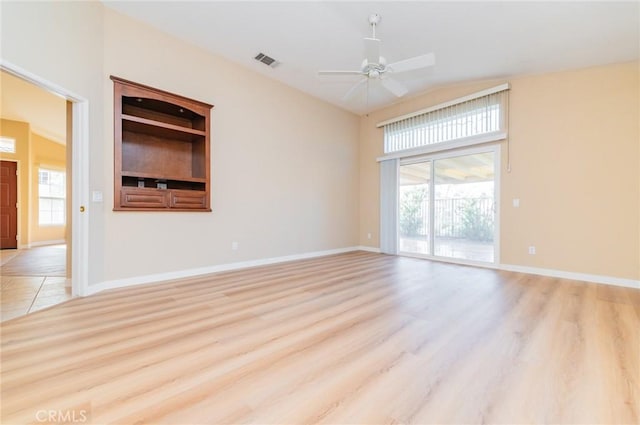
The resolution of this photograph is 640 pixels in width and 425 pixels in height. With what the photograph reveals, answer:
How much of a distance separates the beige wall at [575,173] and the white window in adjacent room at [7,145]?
10.4m

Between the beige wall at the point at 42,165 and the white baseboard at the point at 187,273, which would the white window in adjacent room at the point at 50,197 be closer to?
the beige wall at the point at 42,165

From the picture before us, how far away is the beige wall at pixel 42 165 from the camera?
22.4ft

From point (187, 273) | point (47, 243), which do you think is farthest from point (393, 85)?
point (47, 243)

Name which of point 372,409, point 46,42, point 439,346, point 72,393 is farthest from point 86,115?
point 439,346

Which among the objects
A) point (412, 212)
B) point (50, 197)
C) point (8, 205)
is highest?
point (50, 197)

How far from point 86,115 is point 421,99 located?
5.29 m

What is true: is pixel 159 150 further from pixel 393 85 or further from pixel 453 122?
pixel 453 122

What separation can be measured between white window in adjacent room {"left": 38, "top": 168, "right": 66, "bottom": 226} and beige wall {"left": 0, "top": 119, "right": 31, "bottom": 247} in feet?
1.62

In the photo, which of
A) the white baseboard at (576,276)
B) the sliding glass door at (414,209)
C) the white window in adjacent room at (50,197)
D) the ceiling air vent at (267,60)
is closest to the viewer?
the white baseboard at (576,276)

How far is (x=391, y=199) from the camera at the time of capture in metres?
5.71

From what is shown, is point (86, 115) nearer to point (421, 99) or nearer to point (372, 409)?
point (372, 409)

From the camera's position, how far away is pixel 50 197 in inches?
291

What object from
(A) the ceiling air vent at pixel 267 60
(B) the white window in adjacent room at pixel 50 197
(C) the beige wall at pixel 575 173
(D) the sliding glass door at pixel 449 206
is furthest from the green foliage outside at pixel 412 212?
(B) the white window in adjacent room at pixel 50 197

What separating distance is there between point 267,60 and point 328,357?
420 cm
